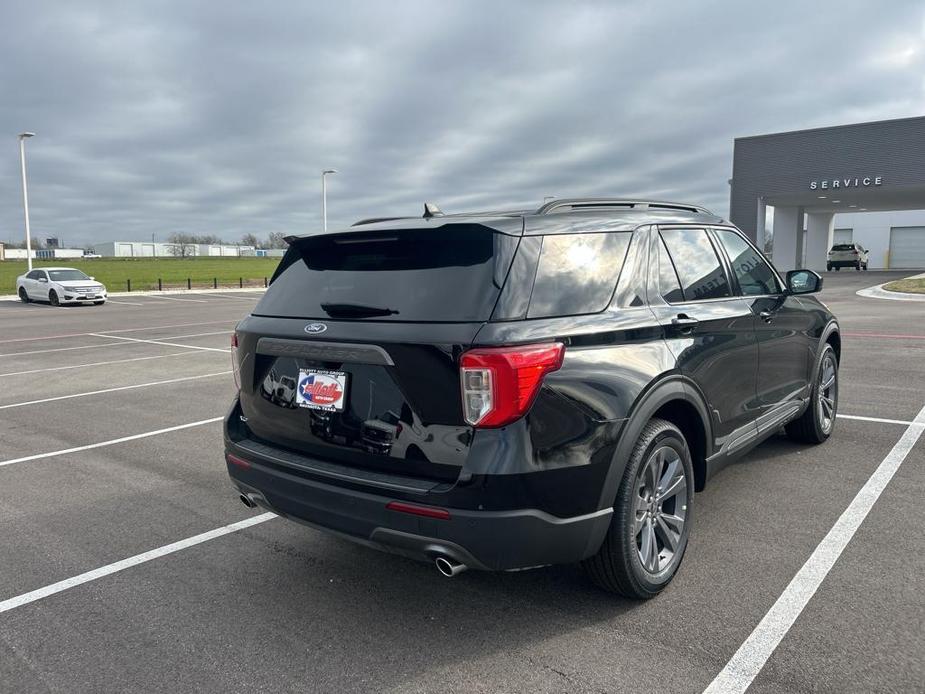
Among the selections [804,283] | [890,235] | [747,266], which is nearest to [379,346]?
[747,266]

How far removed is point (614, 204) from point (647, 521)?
1.65 m

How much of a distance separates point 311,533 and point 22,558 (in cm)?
156

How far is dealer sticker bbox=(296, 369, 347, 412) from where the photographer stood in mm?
3027

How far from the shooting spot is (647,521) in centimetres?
327

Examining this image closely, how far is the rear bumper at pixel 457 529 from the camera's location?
2.69 m

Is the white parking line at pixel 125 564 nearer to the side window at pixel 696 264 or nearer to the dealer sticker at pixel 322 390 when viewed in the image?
the dealer sticker at pixel 322 390

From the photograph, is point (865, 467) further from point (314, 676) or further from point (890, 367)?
point (890, 367)

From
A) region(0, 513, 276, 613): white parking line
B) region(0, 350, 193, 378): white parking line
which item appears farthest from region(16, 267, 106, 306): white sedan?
region(0, 513, 276, 613): white parking line

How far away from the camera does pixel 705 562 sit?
3648 mm

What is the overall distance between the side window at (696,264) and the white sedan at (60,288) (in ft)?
94.7

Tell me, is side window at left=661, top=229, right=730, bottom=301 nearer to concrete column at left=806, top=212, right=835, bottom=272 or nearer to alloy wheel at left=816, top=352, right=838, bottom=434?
alloy wheel at left=816, top=352, right=838, bottom=434

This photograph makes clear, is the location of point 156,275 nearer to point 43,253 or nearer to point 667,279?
point 667,279

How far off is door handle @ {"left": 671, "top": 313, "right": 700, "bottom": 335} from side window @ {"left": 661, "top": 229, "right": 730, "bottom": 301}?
0.18 metres

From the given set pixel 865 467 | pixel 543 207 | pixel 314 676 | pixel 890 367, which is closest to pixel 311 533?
pixel 314 676
